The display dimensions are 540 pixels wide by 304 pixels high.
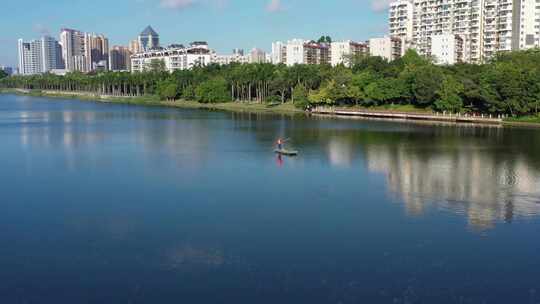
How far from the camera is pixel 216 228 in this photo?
10.6 metres

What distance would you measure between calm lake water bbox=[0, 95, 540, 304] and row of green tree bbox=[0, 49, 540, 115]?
→ 34.6 feet

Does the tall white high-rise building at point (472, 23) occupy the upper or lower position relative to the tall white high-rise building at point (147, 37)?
lower

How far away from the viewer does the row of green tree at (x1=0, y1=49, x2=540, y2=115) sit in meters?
31.1

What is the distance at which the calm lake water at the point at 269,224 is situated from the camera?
8.01 m

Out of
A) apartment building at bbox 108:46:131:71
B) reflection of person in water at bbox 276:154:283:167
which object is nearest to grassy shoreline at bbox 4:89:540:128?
reflection of person in water at bbox 276:154:283:167

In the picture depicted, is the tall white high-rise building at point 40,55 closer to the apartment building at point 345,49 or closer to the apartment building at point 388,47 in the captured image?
the apartment building at point 345,49

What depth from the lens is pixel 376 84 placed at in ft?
127

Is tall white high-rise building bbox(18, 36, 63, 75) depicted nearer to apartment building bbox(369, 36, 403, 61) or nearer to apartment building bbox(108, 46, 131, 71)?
apartment building bbox(108, 46, 131, 71)

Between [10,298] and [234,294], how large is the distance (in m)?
2.92

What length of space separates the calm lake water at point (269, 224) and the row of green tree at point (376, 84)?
34.6ft

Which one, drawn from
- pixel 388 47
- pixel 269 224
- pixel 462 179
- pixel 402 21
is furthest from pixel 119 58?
pixel 269 224

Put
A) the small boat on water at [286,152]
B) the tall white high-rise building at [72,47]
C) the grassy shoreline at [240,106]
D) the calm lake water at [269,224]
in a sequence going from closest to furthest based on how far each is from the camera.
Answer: the calm lake water at [269,224] → the small boat on water at [286,152] → the grassy shoreline at [240,106] → the tall white high-rise building at [72,47]

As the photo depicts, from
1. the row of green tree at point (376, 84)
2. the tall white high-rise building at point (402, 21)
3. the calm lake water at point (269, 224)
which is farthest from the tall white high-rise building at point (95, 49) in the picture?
the calm lake water at point (269, 224)

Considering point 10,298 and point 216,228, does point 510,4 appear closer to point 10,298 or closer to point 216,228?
point 216,228
